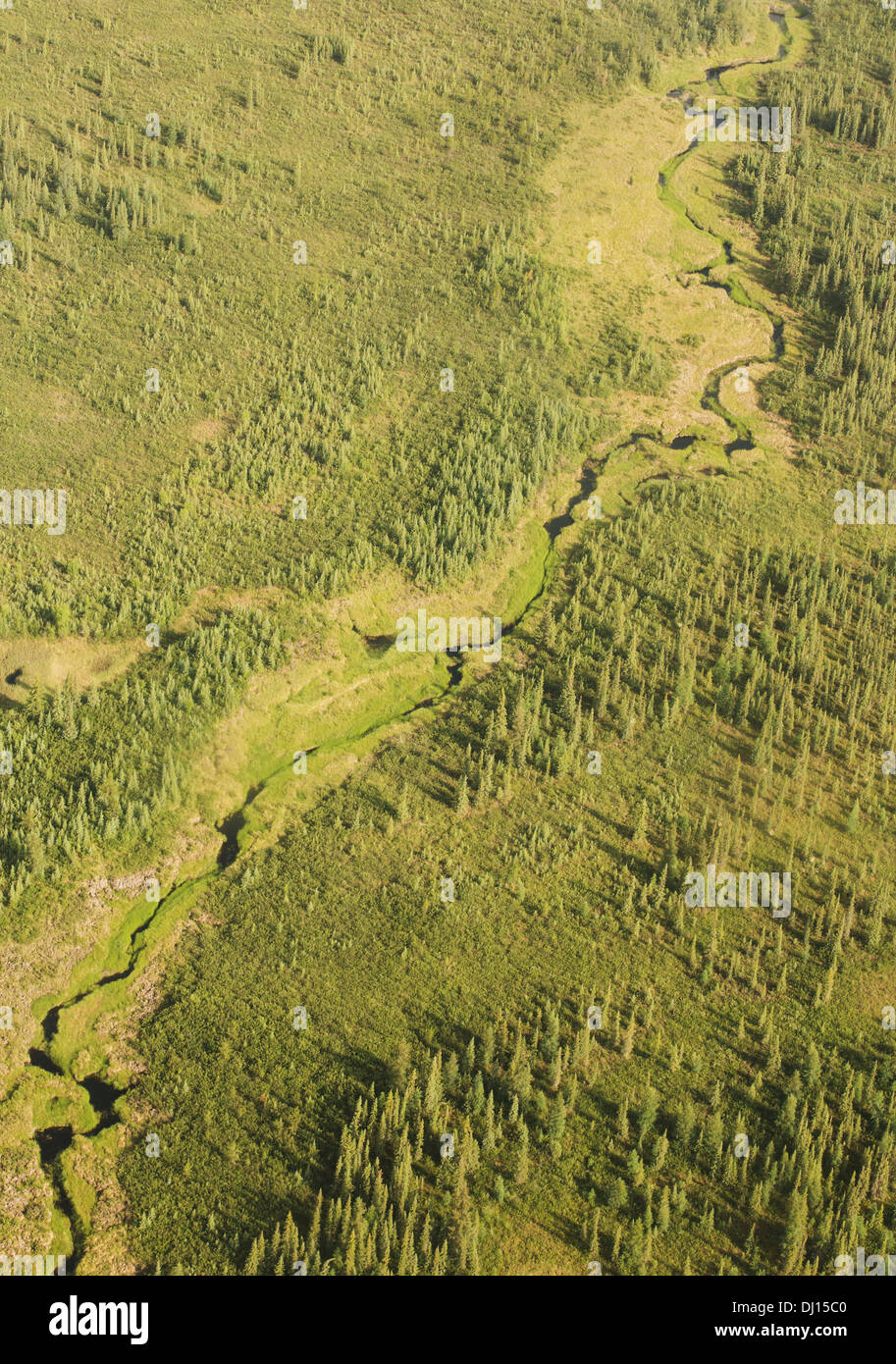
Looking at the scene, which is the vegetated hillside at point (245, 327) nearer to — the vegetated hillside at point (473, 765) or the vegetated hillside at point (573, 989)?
the vegetated hillside at point (473, 765)

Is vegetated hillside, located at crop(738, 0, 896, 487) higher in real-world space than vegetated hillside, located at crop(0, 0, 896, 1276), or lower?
higher

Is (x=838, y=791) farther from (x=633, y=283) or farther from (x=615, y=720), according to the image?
(x=633, y=283)

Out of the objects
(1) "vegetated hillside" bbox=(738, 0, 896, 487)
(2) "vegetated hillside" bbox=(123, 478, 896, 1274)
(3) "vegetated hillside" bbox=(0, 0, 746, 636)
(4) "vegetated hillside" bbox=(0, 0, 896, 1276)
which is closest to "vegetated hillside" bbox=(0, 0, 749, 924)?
(3) "vegetated hillside" bbox=(0, 0, 746, 636)

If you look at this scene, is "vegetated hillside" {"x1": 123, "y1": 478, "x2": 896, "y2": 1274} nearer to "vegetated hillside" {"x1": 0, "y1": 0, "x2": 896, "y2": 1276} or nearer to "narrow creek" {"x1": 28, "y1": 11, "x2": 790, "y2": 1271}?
"vegetated hillside" {"x1": 0, "y1": 0, "x2": 896, "y2": 1276}

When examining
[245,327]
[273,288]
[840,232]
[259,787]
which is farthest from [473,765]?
[840,232]

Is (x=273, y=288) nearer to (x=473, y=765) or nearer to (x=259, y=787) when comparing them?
(x=259, y=787)

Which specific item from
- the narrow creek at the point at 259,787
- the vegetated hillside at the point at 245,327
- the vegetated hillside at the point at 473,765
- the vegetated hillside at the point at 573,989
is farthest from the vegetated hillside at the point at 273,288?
the vegetated hillside at the point at 573,989

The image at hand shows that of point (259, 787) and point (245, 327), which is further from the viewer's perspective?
point (245, 327)

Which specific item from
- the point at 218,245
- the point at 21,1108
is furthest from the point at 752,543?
the point at 21,1108
